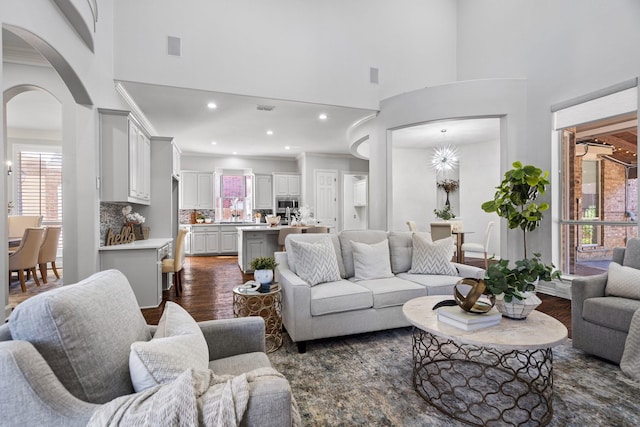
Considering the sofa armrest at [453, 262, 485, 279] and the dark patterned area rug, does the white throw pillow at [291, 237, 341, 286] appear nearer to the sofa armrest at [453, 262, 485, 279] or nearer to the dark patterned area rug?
the dark patterned area rug

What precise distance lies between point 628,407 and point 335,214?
7.42m

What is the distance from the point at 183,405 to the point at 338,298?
190 cm

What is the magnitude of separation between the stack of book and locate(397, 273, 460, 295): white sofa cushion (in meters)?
1.03

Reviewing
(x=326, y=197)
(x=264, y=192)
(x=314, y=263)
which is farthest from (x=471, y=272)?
(x=264, y=192)

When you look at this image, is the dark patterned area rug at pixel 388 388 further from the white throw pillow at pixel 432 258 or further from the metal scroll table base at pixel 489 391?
the white throw pillow at pixel 432 258

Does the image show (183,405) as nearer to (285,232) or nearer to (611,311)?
(611,311)

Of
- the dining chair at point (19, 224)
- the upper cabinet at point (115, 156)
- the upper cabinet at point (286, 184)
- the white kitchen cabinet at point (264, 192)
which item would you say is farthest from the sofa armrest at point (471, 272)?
Result: the dining chair at point (19, 224)

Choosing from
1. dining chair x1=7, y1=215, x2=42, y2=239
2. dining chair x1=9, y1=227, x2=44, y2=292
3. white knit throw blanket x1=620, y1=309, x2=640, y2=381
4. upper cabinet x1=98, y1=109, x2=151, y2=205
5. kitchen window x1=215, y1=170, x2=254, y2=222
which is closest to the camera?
white knit throw blanket x1=620, y1=309, x2=640, y2=381

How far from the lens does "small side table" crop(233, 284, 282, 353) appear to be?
274cm

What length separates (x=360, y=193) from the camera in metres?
9.56

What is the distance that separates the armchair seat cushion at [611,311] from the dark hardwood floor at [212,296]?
32.8 inches

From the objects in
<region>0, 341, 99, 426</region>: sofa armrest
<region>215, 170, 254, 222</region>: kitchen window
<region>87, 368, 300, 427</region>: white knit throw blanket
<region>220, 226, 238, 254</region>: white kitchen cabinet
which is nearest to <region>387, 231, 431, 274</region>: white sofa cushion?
<region>87, 368, 300, 427</region>: white knit throw blanket

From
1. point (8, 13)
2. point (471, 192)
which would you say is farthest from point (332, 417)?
point (471, 192)

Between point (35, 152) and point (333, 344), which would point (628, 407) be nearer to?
point (333, 344)
